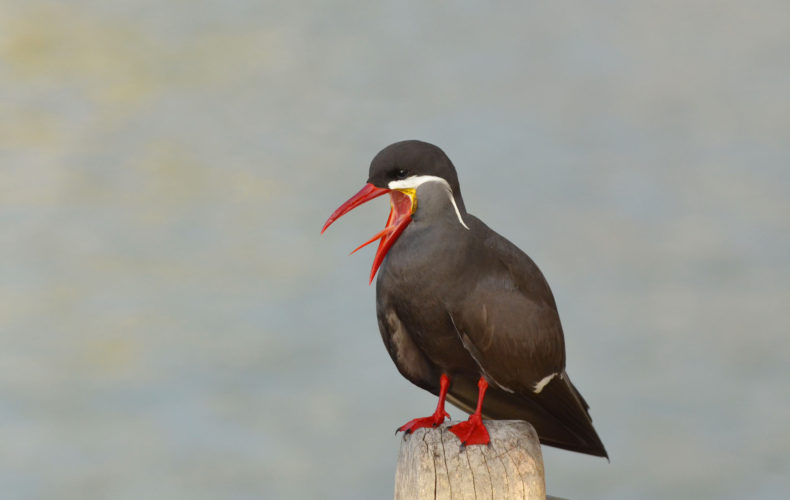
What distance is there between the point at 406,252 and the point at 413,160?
1.50ft

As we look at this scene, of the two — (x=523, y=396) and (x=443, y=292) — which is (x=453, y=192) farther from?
(x=523, y=396)

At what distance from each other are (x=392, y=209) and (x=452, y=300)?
58cm

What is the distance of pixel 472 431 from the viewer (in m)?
4.41

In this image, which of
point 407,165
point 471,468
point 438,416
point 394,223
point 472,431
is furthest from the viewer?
point 438,416

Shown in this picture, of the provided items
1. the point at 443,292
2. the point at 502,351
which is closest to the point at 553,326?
the point at 502,351

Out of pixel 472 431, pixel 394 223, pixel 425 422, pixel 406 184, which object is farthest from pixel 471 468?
pixel 406 184

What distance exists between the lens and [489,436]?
14.4ft

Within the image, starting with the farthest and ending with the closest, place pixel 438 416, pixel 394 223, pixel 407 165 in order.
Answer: pixel 438 416
pixel 394 223
pixel 407 165

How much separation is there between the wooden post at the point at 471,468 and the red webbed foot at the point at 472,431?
1.0 inches

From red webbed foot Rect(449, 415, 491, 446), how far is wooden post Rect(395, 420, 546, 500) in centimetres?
3


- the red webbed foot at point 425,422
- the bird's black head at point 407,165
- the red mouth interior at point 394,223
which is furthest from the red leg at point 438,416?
the bird's black head at point 407,165

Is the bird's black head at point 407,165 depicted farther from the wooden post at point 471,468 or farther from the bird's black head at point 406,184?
the wooden post at point 471,468

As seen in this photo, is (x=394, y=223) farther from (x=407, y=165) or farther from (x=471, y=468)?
(x=471, y=468)

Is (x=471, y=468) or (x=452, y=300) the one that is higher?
(x=452, y=300)
